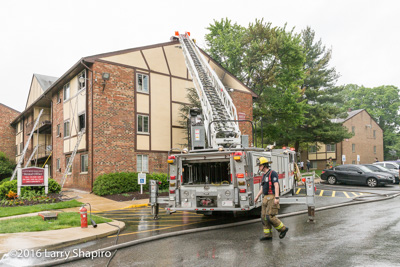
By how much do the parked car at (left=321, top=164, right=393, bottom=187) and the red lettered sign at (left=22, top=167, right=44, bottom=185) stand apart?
1778 cm

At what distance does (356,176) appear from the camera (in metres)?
21.8

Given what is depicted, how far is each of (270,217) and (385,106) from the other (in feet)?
237

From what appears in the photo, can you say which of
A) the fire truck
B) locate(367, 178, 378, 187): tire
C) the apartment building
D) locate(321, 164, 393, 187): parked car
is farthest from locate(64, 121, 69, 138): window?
locate(367, 178, 378, 187): tire

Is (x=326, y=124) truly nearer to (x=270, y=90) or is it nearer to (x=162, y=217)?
(x=270, y=90)

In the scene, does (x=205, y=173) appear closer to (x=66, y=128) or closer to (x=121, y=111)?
(x=121, y=111)

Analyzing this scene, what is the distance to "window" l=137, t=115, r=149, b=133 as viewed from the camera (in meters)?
21.0

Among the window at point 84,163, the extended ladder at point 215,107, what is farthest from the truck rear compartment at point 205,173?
the window at point 84,163

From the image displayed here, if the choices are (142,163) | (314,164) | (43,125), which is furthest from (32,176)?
(314,164)

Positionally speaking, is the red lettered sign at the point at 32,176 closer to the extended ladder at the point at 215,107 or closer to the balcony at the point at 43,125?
the extended ladder at the point at 215,107

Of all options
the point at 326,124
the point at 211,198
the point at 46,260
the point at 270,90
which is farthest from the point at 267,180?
the point at 326,124

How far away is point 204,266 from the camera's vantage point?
5.66 meters

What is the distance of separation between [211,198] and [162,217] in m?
2.83

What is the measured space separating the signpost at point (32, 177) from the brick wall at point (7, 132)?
2748 cm

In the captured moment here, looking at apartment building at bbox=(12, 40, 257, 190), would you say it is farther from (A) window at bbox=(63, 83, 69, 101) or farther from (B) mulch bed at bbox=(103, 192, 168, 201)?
(B) mulch bed at bbox=(103, 192, 168, 201)
